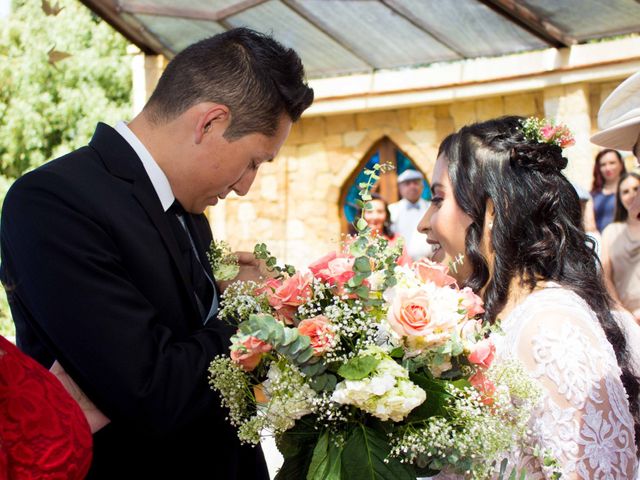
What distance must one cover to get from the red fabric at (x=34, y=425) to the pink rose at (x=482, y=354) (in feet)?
2.78

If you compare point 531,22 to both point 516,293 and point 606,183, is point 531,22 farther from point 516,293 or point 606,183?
point 516,293

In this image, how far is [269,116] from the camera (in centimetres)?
223

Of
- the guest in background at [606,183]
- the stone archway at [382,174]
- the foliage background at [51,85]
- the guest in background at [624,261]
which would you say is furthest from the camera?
the foliage background at [51,85]

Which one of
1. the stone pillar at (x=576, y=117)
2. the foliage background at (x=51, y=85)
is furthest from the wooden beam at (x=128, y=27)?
the foliage background at (x=51, y=85)

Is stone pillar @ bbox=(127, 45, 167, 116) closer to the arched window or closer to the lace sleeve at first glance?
the arched window

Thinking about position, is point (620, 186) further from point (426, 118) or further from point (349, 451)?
point (349, 451)

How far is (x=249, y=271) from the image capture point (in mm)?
2189

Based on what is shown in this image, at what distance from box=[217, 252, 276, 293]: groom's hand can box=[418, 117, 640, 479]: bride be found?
72 cm

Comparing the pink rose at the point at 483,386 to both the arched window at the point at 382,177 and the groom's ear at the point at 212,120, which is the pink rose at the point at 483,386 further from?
the arched window at the point at 382,177

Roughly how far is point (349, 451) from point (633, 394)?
128cm

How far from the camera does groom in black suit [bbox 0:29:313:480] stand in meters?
1.84

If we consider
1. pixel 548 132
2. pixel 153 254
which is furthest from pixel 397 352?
pixel 548 132

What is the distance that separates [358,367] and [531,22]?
7299 mm

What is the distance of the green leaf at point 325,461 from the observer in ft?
5.70
